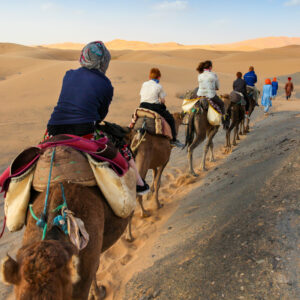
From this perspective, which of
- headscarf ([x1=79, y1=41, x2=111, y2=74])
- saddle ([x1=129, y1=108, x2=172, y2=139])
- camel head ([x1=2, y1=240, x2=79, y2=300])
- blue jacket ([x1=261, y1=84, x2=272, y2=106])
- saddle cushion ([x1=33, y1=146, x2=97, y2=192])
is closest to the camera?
camel head ([x1=2, y1=240, x2=79, y2=300])

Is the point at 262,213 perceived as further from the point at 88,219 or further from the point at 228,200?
the point at 88,219

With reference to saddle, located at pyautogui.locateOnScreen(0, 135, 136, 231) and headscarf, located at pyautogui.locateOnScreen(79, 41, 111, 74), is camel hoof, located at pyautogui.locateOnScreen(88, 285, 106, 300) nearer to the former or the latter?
saddle, located at pyautogui.locateOnScreen(0, 135, 136, 231)

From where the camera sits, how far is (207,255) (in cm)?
332

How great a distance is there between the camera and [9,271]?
1.36m

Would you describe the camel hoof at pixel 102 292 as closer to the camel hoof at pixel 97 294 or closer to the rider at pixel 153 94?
the camel hoof at pixel 97 294

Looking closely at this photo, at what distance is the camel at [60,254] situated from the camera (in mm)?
1321

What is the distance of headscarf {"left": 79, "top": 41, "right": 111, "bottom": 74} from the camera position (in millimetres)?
2816

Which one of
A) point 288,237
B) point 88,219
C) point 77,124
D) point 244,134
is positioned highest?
point 77,124

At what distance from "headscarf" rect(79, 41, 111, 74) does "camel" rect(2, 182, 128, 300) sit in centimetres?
130

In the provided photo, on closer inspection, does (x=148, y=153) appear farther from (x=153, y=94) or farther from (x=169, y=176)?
(x=169, y=176)

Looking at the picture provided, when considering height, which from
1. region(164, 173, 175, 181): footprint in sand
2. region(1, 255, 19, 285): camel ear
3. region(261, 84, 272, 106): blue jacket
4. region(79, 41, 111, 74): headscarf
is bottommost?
region(164, 173, 175, 181): footprint in sand

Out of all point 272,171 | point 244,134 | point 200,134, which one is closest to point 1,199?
point 200,134

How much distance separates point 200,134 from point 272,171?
2.63m

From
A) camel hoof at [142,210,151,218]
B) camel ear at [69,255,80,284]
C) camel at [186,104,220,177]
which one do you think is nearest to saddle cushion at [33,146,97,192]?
camel ear at [69,255,80,284]
